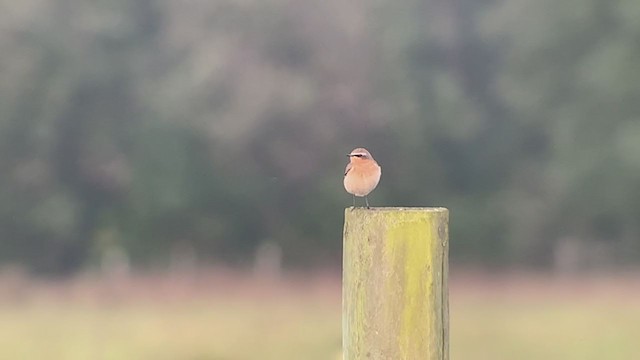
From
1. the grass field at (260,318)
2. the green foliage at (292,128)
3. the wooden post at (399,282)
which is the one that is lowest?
the grass field at (260,318)

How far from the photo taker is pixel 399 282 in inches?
59.0

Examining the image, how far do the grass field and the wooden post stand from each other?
13.6ft

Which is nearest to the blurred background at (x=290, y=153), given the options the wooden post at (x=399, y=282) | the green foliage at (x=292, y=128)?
the green foliage at (x=292, y=128)

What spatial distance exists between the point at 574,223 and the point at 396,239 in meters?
4.94

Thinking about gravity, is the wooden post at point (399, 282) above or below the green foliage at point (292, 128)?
below

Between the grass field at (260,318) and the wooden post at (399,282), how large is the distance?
13.6ft

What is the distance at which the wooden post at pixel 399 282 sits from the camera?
150cm

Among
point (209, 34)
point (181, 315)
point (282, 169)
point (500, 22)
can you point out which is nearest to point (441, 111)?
point (500, 22)

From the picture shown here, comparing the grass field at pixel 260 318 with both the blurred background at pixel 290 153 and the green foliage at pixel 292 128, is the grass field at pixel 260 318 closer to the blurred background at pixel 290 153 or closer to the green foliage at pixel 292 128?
the blurred background at pixel 290 153

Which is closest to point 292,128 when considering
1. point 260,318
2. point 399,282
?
point 260,318

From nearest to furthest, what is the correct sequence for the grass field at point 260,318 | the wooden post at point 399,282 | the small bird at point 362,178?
the wooden post at point 399,282, the small bird at point 362,178, the grass field at point 260,318

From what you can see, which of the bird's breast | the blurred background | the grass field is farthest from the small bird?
the blurred background

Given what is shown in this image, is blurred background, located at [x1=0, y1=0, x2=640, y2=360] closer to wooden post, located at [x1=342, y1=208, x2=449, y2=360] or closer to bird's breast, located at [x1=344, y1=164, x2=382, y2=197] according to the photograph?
bird's breast, located at [x1=344, y1=164, x2=382, y2=197]

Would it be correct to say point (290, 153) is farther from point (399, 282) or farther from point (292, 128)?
point (399, 282)
